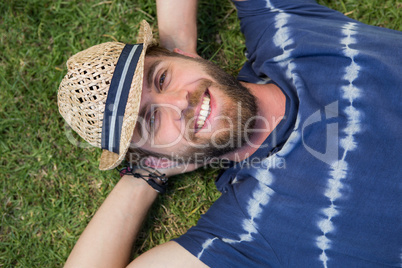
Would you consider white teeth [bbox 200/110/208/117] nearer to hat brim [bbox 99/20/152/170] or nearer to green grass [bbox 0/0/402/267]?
hat brim [bbox 99/20/152/170]

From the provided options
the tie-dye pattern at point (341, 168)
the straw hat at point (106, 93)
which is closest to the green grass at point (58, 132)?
the straw hat at point (106, 93)

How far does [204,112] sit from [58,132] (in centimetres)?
163

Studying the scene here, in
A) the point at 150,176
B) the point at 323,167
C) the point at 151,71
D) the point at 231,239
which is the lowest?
the point at 231,239

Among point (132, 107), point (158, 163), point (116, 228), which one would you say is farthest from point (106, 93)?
point (116, 228)

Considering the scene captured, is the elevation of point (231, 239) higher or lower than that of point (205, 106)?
lower

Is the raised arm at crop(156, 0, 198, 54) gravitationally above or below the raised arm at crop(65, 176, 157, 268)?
above

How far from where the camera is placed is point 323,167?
85.4 inches

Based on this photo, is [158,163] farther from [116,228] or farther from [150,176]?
[116,228]

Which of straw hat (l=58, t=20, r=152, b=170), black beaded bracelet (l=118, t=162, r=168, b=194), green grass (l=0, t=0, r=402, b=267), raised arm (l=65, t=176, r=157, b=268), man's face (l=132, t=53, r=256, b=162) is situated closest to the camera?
straw hat (l=58, t=20, r=152, b=170)

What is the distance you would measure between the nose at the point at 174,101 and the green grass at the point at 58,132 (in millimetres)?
952

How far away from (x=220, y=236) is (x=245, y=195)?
33 cm

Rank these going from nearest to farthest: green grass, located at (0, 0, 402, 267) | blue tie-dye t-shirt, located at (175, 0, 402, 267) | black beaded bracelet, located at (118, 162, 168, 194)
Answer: blue tie-dye t-shirt, located at (175, 0, 402, 267) → black beaded bracelet, located at (118, 162, 168, 194) → green grass, located at (0, 0, 402, 267)

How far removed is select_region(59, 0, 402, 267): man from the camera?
2.12 meters

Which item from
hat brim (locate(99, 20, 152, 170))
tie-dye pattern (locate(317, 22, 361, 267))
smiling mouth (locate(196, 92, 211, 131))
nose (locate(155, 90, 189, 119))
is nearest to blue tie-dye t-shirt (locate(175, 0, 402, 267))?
tie-dye pattern (locate(317, 22, 361, 267))
